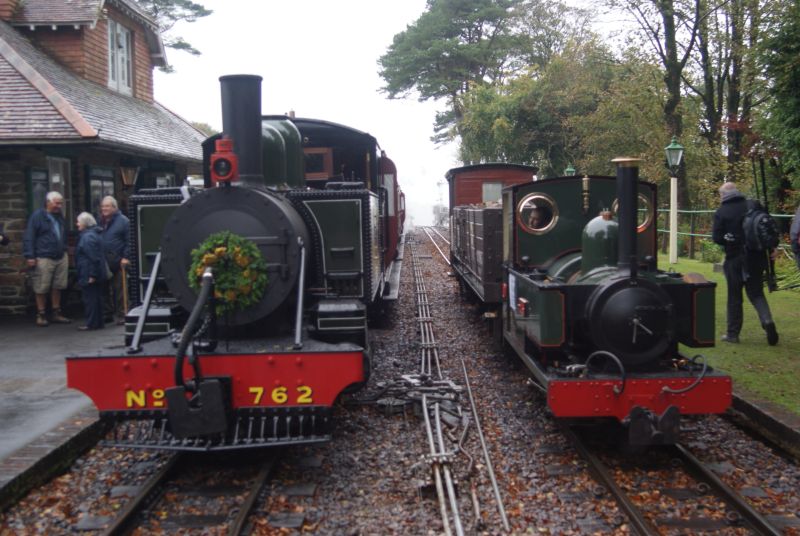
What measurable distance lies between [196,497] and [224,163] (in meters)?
2.24

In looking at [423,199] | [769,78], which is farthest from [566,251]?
[423,199]

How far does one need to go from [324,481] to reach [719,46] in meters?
20.8

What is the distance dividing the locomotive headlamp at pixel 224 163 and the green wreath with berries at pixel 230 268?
1.29 feet

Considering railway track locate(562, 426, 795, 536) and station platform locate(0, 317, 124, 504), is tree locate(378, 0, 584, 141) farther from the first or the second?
railway track locate(562, 426, 795, 536)

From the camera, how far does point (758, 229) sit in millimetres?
7762

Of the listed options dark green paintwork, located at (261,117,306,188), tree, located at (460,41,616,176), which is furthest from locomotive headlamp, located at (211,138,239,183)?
tree, located at (460,41,616,176)

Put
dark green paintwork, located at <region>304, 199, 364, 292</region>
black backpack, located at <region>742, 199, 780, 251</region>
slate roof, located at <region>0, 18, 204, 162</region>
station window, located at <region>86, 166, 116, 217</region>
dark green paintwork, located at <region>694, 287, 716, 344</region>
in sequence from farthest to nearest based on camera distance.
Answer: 1. station window, located at <region>86, 166, 116, 217</region>
2. slate roof, located at <region>0, 18, 204, 162</region>
3. black backpack, located at <region>742, 199, 780, 251</region>
4. dark green paintwork, located at <region>304, 199, 364, 292</region>
5. dark green paintwork, located at <region>694, 287, 716, 344</region>

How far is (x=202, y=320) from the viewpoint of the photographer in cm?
539

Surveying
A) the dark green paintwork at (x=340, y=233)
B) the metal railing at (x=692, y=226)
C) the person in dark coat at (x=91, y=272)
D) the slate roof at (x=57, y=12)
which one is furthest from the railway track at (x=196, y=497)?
the metal railing at (x=692, y=226)

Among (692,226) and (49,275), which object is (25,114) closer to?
(49,275)

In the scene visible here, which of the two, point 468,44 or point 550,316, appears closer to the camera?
point 550,316

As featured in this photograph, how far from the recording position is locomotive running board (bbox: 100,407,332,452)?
477 cm

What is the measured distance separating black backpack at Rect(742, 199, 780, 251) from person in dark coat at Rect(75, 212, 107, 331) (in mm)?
7711

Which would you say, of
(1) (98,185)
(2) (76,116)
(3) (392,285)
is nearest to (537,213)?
(3) (392,285)
